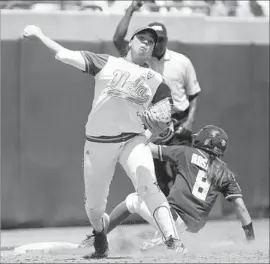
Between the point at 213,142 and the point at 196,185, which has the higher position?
the point at 213,142

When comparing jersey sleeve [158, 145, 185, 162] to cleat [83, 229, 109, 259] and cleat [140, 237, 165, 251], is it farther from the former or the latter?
cleat [83, 229, 109, 259]

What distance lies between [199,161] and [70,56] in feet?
5.09

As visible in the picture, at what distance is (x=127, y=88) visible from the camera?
6.70m

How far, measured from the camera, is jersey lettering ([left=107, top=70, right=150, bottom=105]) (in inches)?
263

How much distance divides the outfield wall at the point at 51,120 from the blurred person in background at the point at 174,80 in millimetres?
652

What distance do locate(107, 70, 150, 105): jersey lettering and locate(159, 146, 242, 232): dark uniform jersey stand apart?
3.24 ft

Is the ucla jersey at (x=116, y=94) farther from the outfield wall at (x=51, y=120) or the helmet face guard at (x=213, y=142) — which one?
the outfield wall at (x=51, y=120)

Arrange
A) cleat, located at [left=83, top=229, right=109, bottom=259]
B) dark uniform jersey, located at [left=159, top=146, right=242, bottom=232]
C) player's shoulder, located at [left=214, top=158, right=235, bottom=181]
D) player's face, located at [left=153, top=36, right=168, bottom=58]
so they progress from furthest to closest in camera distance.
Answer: player's face, located at [left=153, top=36, right=168, bottom=58], player's shoulder, located at [left=214, top=158, right=235, bottom=181], dark uniform jersey, located at [left=159, top=146, right=242, bottom=232], cleat, located at [left=83, top=229, right=109, bottom=259]

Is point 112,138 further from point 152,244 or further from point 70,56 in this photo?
point 152,244

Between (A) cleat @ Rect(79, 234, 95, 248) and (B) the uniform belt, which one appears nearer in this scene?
(B) the uniform belt

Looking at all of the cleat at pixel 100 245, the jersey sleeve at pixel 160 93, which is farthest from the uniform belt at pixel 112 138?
the cleat at pixel 100 245

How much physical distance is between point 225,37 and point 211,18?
0.84 feet

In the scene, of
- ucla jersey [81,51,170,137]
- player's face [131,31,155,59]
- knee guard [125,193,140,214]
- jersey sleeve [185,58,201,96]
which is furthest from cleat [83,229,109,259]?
jersey sleeve [185,58,201,96]

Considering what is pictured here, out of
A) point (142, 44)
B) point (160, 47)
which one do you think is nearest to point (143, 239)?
point (160, 47)
